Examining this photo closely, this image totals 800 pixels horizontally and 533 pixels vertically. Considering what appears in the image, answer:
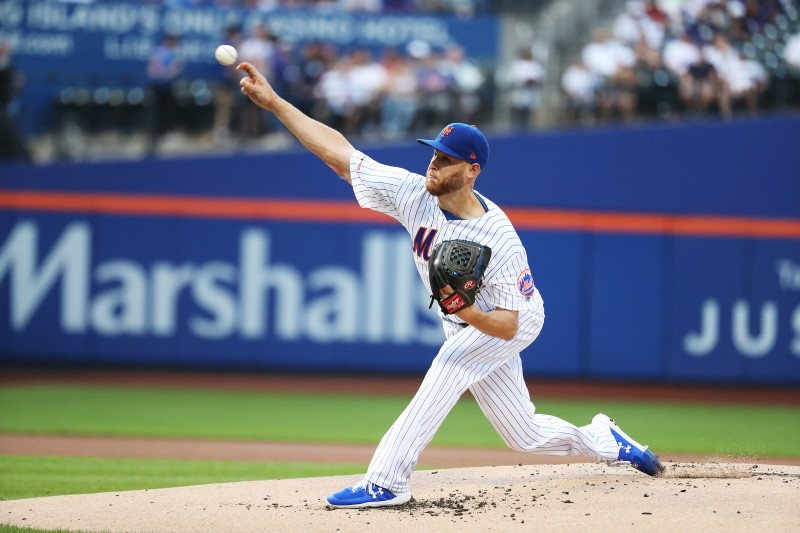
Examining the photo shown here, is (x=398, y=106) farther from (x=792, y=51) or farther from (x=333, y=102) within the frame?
(x=792, y=51)

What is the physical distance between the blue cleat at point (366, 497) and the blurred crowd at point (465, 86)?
793cm

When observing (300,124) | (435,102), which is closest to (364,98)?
(435,102)

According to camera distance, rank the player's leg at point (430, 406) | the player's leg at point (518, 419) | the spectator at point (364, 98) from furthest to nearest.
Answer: the spectator at point (364, 98), the player's leg at point (518, 419), the player's leg at point (430, 406)

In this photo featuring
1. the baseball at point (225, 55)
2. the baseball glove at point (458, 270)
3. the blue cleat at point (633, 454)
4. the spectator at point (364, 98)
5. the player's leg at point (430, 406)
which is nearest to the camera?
the baseball glove at point (458, 270)

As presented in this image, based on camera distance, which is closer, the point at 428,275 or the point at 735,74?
the point at 428,275

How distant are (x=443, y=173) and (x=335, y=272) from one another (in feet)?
25.0

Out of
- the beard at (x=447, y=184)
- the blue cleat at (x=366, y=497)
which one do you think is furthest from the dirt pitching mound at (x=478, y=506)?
the beard at (x=447, y=184)

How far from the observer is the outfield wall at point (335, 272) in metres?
11.9

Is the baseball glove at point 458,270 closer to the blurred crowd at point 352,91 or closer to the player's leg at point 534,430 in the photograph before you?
the player's leg at point 534,430

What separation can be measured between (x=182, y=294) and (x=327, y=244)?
1.93 meters

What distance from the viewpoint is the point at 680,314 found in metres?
11.9

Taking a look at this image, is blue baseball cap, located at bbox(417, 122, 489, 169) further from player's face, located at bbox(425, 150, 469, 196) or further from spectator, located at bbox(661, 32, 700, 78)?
spectator, located at bbox(661, 32, 700, 78)

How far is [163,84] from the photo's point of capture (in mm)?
11922

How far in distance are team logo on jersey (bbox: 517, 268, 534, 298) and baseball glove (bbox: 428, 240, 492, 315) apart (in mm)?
282
